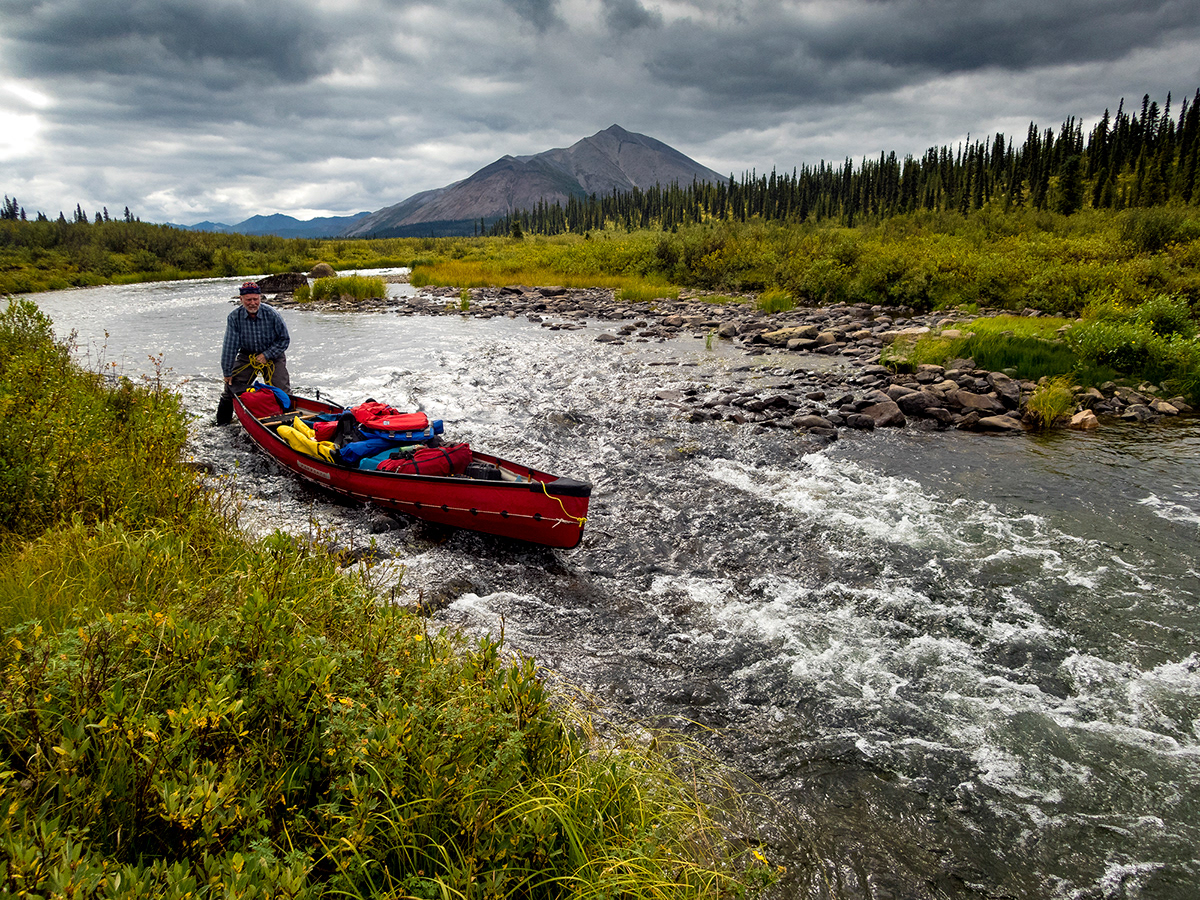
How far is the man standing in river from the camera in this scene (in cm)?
1164

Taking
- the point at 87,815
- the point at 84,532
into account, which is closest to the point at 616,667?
the point at 87,815

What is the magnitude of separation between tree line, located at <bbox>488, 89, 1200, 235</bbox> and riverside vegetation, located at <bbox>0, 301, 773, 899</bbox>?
139 ft

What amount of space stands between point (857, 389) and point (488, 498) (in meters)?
10.7

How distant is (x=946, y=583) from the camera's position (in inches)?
268

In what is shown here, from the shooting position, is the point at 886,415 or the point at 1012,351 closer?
the point at 886,415

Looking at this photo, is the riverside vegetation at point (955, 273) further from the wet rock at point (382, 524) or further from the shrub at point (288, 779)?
the shrub at point (288, 779)

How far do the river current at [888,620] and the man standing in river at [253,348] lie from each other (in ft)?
4.24

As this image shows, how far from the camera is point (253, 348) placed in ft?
39.0

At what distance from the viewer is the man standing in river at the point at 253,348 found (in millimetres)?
11641

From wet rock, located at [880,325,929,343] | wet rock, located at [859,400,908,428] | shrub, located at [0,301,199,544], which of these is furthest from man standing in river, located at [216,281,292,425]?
wet rock, located at [880,325,929,343]

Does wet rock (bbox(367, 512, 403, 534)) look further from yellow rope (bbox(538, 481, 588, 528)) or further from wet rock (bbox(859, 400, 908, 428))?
wet rock (bbox(859, 400, 908, 428))

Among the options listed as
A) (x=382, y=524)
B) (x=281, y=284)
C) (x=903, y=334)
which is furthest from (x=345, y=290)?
(x=382, y=524)

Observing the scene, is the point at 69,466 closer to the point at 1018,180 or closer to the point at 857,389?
the point at 857,389

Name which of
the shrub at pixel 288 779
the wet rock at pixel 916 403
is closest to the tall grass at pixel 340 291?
the wet rock at pixel 916 403
